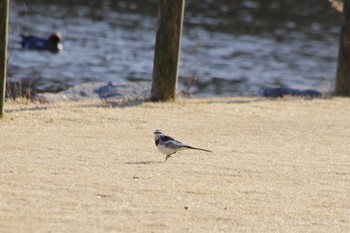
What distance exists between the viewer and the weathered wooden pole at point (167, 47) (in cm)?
1658

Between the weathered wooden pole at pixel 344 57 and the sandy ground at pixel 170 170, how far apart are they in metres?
3.05

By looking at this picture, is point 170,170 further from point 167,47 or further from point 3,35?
point 167,47

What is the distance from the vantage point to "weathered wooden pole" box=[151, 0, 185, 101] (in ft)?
54.4

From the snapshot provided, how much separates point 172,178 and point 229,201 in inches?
37.9

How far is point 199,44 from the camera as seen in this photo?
75.8 ft

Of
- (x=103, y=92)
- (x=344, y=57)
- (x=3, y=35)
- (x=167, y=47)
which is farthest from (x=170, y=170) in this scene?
(x=344, y=57)

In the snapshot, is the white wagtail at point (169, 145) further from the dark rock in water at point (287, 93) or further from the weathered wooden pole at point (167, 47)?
the dark rock in water at point (287, 93)

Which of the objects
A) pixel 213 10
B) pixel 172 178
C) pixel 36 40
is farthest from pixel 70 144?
pixel 213 10

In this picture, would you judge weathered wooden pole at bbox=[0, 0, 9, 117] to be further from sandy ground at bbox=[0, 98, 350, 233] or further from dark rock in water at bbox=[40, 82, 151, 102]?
dark rock in water at bbox=[40, 82, 151, 102]

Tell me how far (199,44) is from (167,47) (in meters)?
6.51

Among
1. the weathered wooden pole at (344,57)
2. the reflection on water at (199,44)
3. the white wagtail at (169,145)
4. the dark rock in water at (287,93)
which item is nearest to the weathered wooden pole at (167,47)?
the weathered wooden pole at (344,57)

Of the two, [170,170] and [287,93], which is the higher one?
[170,170]

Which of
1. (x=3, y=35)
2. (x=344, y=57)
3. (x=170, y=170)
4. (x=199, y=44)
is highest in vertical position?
(x=3, y=35)

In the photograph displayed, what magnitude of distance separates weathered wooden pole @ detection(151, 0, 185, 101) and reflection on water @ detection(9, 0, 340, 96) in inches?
218
